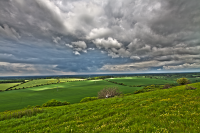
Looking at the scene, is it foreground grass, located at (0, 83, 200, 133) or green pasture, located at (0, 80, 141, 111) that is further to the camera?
green pasture, located at (0, 80, 141, 111)

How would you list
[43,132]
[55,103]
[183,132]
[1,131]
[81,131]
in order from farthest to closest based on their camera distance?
1. [55,103]
2. [1,131]
3. [43,132]
4. [81,131]
5. [183,132]

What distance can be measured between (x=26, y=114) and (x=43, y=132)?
11.8m

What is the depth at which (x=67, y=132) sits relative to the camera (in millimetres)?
7258

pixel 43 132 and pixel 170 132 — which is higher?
pixel 170 132

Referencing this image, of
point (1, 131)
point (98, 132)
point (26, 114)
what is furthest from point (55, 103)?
point (98, 132)

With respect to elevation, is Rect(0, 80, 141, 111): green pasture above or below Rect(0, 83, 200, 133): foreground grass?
below

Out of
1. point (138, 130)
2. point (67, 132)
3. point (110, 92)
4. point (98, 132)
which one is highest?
point (138, 130)

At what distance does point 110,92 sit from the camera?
4991 centimetres

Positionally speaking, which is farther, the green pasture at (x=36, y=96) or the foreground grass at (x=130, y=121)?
the green pasture at (x=36, y=96)

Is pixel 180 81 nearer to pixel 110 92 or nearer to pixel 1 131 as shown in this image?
pixel 110 92

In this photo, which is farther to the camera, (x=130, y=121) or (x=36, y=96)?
(x=36, y=96)

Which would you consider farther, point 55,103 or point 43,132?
point 55,103

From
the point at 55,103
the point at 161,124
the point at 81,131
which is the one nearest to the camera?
the point at 161,124

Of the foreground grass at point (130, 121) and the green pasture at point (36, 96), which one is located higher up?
the foreground grass at point (130, 121)
